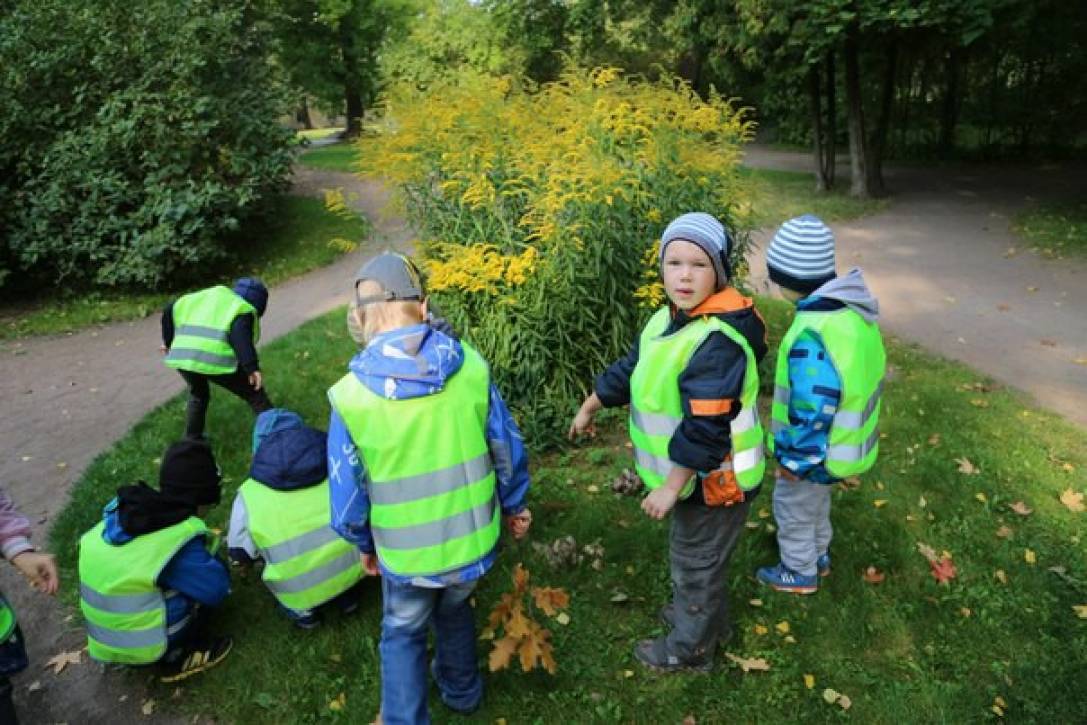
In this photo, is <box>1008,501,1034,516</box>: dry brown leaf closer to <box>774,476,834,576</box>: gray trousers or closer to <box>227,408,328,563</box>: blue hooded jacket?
<box>774,476,834,576</box>: gray trousers

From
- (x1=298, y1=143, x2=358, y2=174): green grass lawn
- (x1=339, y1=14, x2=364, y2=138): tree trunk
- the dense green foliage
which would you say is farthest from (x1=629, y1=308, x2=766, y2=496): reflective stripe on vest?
(x1=339, y1=14, x2=364, y2=138): tree trunk

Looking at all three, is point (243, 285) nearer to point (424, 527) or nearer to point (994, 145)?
point (424, 527)

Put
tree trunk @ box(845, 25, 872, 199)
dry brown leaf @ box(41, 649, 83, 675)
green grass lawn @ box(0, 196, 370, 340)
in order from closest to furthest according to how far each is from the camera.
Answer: dry brown leaf @ box(41, 649, 83, 675), green grass lawn @ box(0, 196, 370, 340), tree trunk @ box(845, 25, 872, 199)

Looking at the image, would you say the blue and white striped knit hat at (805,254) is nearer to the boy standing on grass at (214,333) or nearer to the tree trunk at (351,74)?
the boy standing on grass at (214,333)

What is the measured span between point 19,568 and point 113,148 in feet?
31.3

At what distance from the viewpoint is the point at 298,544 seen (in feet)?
10.5

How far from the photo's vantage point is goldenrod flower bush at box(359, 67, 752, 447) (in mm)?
4988

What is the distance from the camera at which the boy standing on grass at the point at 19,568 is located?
7.93ft

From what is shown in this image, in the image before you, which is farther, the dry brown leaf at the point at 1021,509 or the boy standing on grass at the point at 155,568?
the dry brown leaf at the point at 1021,509

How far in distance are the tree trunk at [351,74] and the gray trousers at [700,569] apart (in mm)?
27525

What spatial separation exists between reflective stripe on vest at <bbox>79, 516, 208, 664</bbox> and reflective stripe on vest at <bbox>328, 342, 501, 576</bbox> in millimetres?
1162

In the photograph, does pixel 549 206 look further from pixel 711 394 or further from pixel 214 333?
pixel 711 394

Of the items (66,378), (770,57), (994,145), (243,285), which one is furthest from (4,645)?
(994,145)

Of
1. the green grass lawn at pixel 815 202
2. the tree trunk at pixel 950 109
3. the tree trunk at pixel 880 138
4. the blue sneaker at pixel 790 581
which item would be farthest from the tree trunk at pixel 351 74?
the blue sneaker at pixel 790 581
